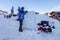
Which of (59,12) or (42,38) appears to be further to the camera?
(59,12)

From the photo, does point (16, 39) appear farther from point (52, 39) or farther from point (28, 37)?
point (52, 39)

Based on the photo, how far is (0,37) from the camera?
9.93 meters

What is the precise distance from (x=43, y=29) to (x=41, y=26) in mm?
506

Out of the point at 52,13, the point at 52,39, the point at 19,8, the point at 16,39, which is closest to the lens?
the point at 16,39

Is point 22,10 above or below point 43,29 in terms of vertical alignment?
above

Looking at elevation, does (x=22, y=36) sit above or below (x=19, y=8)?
below

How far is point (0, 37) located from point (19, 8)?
2936 mm

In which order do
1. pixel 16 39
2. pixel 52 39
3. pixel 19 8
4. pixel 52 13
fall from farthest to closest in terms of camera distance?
pixel 52 13 < pixel 19 8 < pixel 52 39 < pixel 16 39

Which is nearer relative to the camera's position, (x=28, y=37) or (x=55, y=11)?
(x=28, y=37)

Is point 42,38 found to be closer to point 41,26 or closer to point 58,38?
point 58,38

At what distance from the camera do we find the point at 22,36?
10.6m

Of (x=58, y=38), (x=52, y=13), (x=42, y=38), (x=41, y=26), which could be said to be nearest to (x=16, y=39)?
(x=42, y=38)

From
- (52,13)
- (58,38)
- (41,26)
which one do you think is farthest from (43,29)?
(52,13)

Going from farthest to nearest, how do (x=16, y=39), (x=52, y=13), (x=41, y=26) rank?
1. (x=52, y=13)
2. (x=41, y=26)
3. (x=16, y=39)
